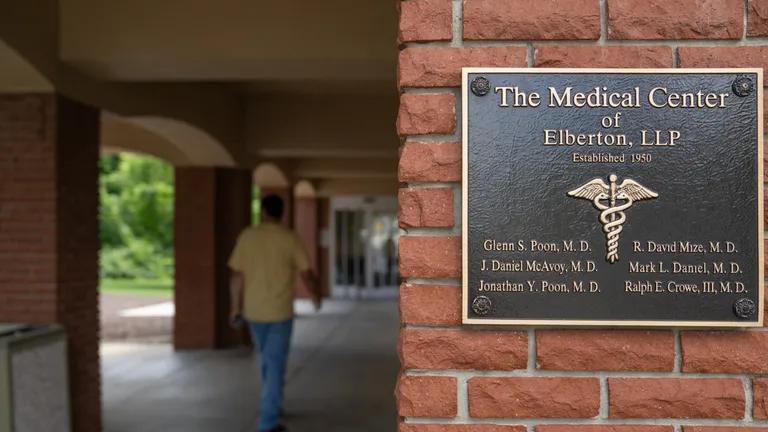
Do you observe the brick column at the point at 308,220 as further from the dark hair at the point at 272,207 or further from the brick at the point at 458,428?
the brick at the point at 458,428

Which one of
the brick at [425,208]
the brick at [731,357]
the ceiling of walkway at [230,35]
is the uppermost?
the ceiling of walkway at [230,35]

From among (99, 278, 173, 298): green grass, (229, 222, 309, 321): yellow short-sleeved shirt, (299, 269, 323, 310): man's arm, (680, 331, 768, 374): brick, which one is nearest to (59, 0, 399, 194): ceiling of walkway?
(229, 222, 309, 321): yellow short-sleeved shirt

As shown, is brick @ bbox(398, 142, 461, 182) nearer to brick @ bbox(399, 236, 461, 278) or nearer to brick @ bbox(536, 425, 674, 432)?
brick @ bbox(399, 236, 461, 278)

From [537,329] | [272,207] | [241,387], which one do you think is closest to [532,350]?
[537,329]

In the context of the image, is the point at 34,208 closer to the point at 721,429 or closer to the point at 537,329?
the point at 537,329

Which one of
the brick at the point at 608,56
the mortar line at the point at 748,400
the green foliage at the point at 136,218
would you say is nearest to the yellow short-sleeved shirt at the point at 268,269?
the brick at the point at 608,56

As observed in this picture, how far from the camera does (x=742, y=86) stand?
7.27 ft

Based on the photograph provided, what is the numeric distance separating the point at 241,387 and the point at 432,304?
24.0ft

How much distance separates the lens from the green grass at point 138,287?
28406 mm

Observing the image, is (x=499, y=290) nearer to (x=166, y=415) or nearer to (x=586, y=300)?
(x=586, y=300)

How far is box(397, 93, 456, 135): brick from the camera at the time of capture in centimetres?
222

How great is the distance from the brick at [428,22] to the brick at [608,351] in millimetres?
907

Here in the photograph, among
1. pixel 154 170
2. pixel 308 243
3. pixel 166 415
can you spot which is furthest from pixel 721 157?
pixel 154 170

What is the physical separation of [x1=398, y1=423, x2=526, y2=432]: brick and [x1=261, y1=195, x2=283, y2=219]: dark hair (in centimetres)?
409
